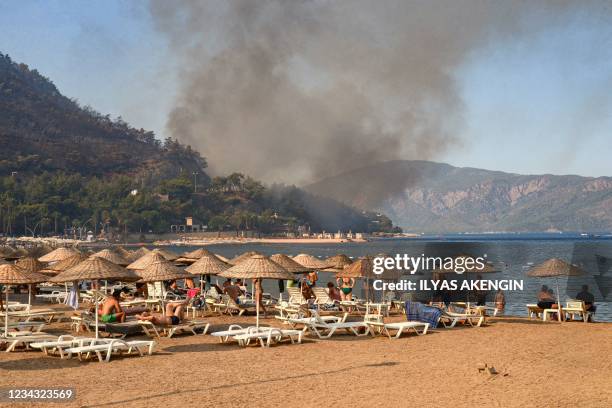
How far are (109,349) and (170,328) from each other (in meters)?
2.56

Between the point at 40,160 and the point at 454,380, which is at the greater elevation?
the point at 40,160

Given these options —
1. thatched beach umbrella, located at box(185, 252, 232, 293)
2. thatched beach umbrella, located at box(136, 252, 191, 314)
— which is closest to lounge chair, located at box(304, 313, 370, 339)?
thatched beach umbrella, located at box(136, 252, 191, 314)

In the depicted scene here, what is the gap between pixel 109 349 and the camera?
10.4 metres

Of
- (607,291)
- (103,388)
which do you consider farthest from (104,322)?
(607,291)

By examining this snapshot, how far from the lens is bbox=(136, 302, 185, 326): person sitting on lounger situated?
12812 mm

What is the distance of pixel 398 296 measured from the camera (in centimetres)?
2056

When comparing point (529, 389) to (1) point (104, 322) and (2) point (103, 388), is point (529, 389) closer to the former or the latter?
(2) point (103, 388)

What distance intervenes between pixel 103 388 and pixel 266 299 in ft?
44.2

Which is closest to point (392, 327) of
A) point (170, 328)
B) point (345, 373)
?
point (345, 373)

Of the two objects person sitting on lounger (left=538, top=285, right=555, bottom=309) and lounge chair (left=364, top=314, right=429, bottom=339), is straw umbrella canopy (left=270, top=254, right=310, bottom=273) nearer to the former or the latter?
lounge chair (left=364, top=314, right=429, bottom=339)

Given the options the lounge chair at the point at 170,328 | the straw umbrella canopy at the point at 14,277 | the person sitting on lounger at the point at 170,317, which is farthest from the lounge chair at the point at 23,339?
the person sitting on lounger at the point at 170,317

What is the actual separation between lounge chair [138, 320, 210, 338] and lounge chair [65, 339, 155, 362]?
1.31 meters

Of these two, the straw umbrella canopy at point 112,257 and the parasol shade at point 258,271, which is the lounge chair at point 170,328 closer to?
the parasol shade at point 258,271

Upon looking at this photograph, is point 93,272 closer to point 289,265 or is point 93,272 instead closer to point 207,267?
point 207,267
